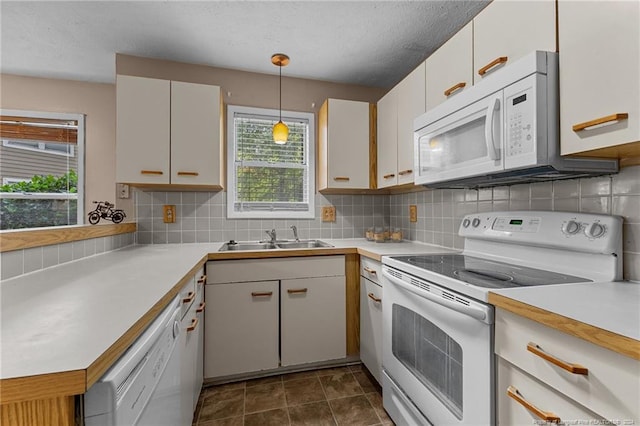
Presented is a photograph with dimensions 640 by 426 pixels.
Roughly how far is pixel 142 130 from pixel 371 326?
2.07 m

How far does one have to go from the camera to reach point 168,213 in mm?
2322

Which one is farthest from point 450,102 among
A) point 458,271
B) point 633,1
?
point 458,271

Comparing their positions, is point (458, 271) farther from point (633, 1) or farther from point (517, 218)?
point (633, 1)

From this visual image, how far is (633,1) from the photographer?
2.68 ft

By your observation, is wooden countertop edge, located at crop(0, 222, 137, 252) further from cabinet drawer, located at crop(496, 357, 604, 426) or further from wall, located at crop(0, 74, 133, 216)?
cabinet drawer, located at crop(496, 357, 604, 426)

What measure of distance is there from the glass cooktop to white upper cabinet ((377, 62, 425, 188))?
59 centimetres

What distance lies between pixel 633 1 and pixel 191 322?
197cm

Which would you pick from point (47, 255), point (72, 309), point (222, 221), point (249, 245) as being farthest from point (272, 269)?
point (72, 309)

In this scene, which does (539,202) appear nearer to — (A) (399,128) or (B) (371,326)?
(A) (399,128)

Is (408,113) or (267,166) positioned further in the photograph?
(267,166)

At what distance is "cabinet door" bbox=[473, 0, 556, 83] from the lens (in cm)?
104

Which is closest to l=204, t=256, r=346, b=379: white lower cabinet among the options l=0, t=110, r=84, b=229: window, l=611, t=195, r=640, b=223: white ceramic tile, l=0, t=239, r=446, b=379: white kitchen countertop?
l=0, t=239, r=446, b=379: white kitchen countertop

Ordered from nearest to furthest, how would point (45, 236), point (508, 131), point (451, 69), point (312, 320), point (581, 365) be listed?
point (581, 365)
point (508, 131)
point (45, 236)
point (451, 69)
point (312, 320)

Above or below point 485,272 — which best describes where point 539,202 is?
above
